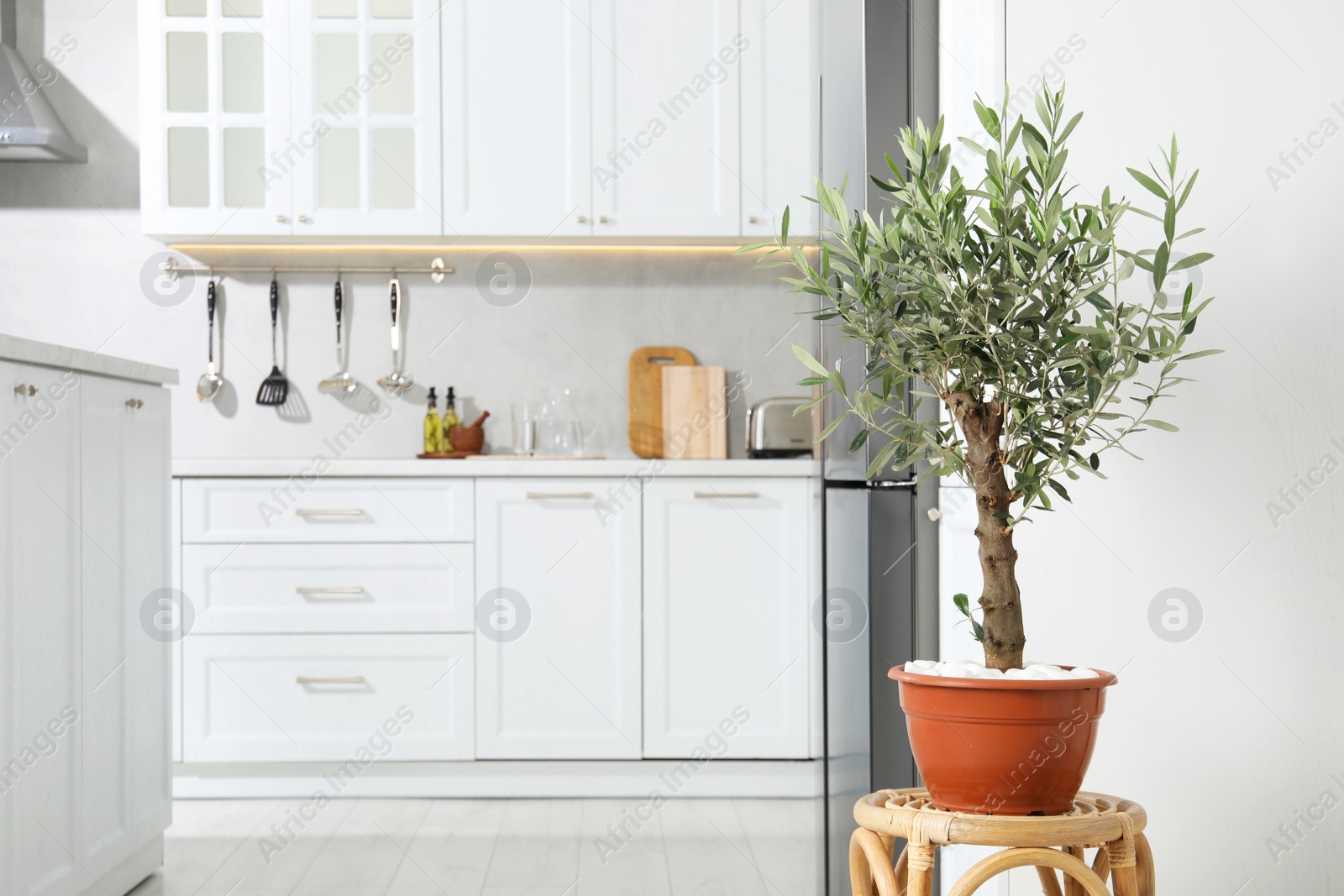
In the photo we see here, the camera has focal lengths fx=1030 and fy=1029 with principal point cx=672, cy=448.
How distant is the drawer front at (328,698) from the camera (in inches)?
108

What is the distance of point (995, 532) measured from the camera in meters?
0.90

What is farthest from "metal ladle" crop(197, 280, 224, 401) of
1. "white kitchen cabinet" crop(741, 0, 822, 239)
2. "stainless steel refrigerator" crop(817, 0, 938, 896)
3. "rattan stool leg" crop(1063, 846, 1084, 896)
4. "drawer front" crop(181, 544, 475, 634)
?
"rattan stool leg" crop(1063, 846, 1084, 896)

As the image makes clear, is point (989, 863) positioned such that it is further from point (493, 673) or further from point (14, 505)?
point (493, 673)

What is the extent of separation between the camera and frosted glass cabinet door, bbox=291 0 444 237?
301 cm

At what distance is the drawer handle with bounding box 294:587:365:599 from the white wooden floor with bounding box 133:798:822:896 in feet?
1.80

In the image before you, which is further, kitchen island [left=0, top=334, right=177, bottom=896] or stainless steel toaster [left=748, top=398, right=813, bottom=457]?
stainless steel toaster [left=748, top=398, right=813, bottom=457]

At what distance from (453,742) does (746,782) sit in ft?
2.64

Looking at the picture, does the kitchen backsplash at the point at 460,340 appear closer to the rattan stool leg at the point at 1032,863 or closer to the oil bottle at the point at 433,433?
the oil bottle at the point at 433,433

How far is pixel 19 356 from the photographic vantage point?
1.63 m

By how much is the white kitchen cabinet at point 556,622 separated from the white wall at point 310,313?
1.81 feet

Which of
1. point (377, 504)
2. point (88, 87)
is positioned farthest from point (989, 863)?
point (88, 87)

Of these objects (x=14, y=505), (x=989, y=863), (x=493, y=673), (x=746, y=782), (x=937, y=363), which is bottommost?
(x=746, y=782)

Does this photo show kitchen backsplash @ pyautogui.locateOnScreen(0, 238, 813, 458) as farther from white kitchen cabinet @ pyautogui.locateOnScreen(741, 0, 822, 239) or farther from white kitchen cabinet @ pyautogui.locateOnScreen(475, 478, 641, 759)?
white kitchen cabinet @ pyautogui.locateOnScreen(475, 478, 641, 759)

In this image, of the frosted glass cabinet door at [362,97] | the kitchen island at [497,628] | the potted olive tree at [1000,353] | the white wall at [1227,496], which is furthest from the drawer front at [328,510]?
the potted olive tree at [1000,353]
